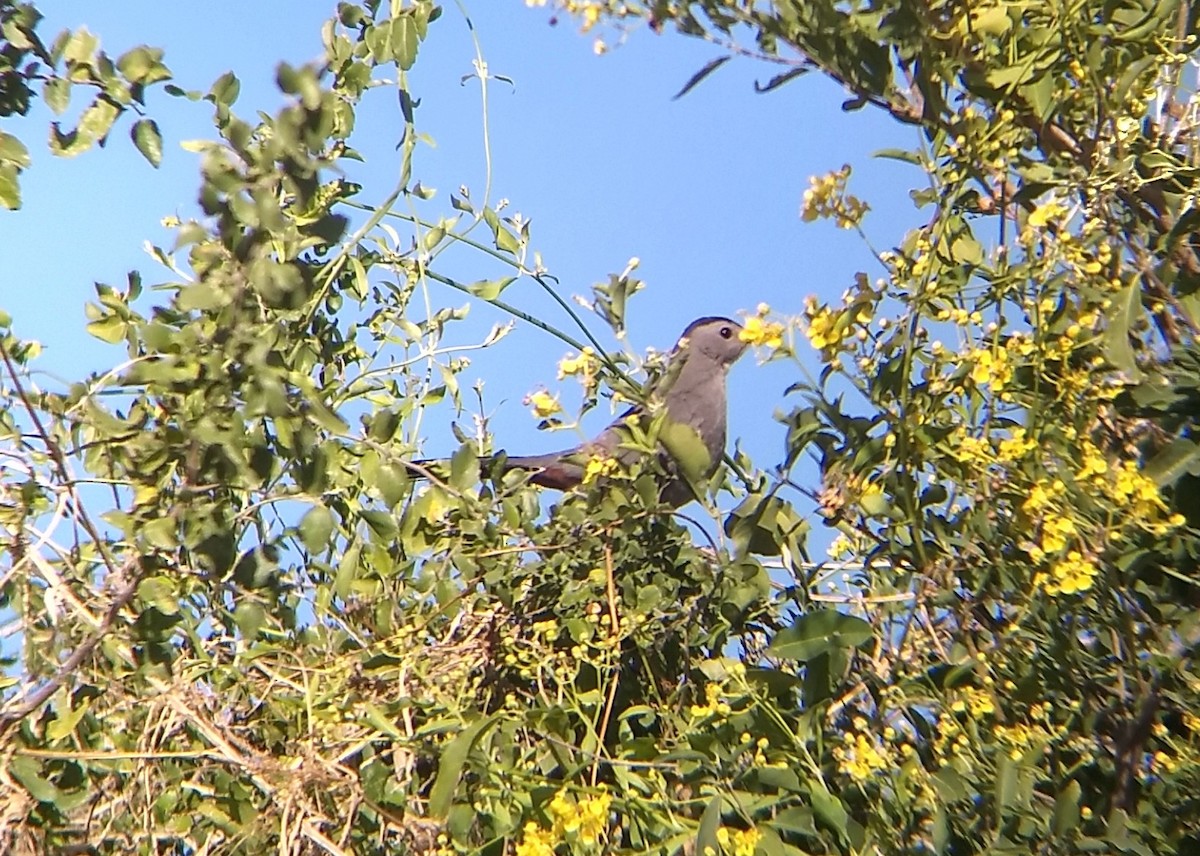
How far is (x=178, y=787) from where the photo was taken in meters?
2.04

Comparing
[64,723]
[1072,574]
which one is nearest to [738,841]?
[1072,574]

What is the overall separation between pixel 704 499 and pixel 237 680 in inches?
28.5

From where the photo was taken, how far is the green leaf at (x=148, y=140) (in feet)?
6.26

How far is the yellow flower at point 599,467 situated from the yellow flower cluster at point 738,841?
582 mm

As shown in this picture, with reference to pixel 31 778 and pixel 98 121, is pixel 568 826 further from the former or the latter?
pixel 98 121

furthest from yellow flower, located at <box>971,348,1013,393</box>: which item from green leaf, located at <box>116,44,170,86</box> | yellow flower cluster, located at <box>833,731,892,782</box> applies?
green leaf, located at <box>116,44,170,86</box>

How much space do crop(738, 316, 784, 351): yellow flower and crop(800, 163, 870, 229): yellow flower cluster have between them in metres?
0.28

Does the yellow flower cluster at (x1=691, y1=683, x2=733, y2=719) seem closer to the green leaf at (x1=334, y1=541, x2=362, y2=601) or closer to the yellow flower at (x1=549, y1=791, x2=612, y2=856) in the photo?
the yellow flower at (x1=549, y1=791, x2=612, y2=856)

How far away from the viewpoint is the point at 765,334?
68.6 inches

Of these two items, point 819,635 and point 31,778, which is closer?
point 819,635

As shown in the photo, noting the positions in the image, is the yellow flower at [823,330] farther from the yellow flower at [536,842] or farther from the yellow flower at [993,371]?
the yellow flower at [536,842]

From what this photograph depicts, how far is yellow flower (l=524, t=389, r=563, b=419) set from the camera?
199 cm

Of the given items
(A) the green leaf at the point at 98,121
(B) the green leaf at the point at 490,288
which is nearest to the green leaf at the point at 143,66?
(A) the green leaf at the point at 98,121

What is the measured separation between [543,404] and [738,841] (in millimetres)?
692
